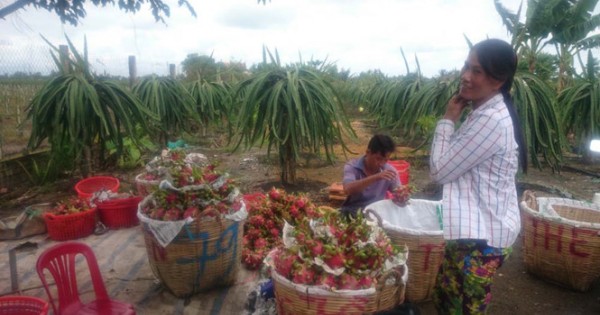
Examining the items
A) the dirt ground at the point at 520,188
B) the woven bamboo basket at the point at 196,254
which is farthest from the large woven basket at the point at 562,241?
the woven bamboo basket at the point at 196,254

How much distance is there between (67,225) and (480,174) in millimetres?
3750

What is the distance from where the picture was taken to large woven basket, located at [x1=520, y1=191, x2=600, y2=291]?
309cm

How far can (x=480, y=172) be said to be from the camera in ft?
5.89

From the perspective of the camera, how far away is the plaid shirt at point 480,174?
1733 millimetres

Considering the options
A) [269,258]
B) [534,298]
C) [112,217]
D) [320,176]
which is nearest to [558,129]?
[534,298]

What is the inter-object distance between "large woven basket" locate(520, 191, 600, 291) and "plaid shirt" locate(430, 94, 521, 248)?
161 cm

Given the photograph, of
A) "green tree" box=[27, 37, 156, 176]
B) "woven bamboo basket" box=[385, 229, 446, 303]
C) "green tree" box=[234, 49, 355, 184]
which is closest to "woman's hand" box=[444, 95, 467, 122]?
"woven bamboo basket" box=[385, 229, 446, 303]

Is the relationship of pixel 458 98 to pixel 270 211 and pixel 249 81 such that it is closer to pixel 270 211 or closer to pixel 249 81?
pixel 270 211

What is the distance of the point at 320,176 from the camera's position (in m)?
7.18

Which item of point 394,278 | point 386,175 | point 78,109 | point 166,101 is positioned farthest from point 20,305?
point 166,101

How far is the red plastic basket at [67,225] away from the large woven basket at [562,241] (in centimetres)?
391

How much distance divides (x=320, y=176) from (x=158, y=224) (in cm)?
465

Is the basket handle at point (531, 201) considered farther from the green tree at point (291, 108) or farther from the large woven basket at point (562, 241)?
the green tree at point (291, 108)

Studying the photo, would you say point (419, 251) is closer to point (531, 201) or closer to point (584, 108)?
point (531, 201)
